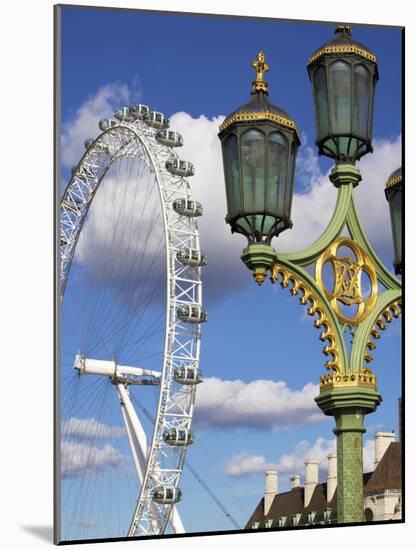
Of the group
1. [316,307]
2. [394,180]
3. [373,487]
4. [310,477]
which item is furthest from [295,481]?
[316,307]

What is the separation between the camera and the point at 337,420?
8461 millimetres

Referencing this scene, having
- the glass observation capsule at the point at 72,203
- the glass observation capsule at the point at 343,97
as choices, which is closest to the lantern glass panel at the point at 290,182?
the glass observation capsule at the point at 343,97

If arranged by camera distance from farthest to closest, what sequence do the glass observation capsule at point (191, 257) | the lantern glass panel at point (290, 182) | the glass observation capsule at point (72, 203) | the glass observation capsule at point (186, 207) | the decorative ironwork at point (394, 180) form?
the glass observation capsule at point (191, 257) < the glass observation capsule at point (186, 207) < the glass observation capsule at point (72, 203) < the decorative ironwork at point (394, 180) < the lantern glass panel at point (290, 182)

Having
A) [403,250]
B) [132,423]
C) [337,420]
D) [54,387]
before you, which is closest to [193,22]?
[403,250]

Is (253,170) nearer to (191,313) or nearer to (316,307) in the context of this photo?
(316,307)

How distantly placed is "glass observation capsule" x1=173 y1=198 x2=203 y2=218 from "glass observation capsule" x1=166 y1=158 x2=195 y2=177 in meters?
0.33

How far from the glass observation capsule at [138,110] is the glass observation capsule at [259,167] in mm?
2477

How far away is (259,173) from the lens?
8086 millimetres

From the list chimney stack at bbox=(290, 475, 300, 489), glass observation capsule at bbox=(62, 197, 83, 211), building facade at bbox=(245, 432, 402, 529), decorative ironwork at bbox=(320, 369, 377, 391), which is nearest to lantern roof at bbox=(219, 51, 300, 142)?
decorative ironwork at bbox=(320, 369, 377, 391)

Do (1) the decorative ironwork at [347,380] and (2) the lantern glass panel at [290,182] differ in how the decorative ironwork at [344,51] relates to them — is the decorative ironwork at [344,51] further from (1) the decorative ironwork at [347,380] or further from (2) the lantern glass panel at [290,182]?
(1) the decorative ironwork at [347,380]

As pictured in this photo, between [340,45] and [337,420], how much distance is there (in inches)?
110

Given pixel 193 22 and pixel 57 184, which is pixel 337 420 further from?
pixel 193 22

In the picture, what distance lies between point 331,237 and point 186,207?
589 cm

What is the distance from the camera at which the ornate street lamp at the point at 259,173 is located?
25.9 feet
